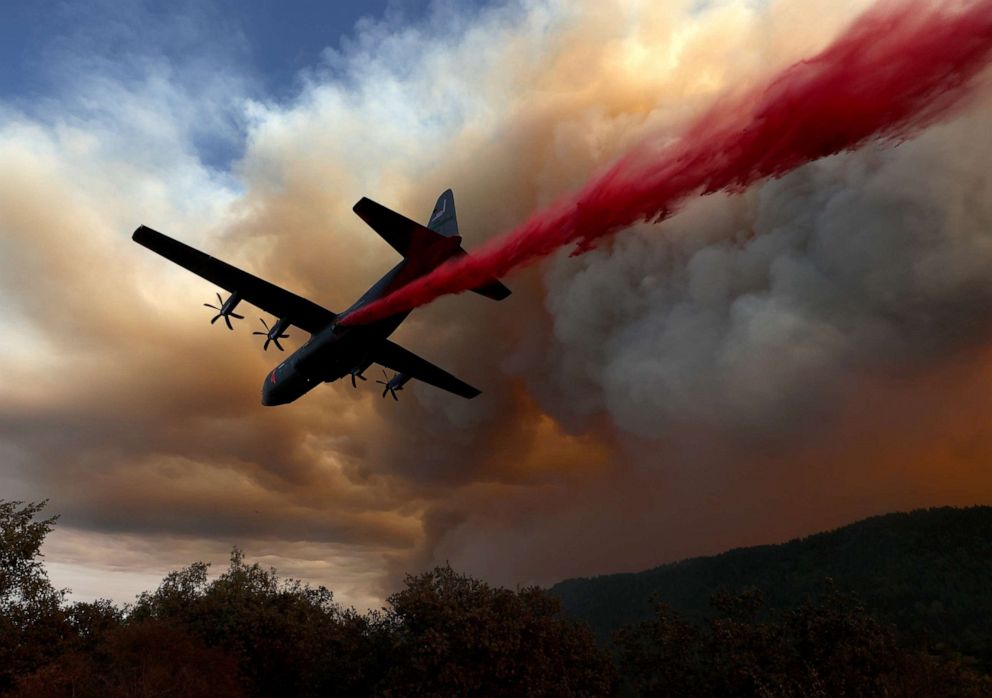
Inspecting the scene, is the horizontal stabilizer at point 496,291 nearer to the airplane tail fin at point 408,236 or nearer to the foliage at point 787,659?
the airplane tail fin at point 408,236

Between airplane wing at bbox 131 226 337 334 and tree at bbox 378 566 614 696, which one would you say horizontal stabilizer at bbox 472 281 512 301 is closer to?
airplane wing at bbox 131 226 337 334

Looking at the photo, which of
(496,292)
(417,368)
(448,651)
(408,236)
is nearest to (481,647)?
(448,651)

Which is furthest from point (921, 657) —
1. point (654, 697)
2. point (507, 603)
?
point (507, 603)

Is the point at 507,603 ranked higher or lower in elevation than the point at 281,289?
lower

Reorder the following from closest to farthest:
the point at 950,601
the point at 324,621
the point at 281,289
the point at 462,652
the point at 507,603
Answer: the point at 281,289 → the point at 462,652 → the point at 507,603 → the point at 324,621 → the point at 950,601

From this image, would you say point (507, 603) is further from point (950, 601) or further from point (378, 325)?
point (950, 601)
